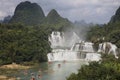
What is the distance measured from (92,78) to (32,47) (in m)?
50.7

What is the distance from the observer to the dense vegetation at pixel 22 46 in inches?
3211

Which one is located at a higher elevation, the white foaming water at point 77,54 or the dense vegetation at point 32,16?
the dense vegetation at point 32,16

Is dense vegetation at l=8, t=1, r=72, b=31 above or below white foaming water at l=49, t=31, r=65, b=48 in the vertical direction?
above

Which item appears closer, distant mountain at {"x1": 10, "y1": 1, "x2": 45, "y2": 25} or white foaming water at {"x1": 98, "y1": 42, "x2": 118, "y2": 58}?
white foaming water at {"x1": 98, "y1": 42, "x2": 118, "y2": 58}

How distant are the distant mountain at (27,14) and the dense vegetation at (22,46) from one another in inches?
2516

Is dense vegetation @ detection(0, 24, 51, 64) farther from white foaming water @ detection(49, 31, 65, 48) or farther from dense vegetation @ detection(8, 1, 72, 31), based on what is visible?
dense vegetation @ detection(8, 1, 72, 31)

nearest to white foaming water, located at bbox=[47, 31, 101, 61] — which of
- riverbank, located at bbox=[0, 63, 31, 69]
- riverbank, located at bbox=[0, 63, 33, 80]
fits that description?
riverbank, located at bbox=[0, 63, 31, 69]

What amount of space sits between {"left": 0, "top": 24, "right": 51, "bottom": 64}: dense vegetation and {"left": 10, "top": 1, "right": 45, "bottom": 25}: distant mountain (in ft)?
210

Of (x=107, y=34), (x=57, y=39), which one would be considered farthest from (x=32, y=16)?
(x=107, y=34)

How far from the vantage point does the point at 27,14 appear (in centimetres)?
16400

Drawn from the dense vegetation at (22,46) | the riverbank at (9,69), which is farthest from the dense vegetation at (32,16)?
the riverbank at (9,69)

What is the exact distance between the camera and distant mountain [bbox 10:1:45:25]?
16193cm

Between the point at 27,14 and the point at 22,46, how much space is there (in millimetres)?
79974

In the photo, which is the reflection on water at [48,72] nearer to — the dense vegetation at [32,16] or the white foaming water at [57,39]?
the white foaming water at [57,39]
